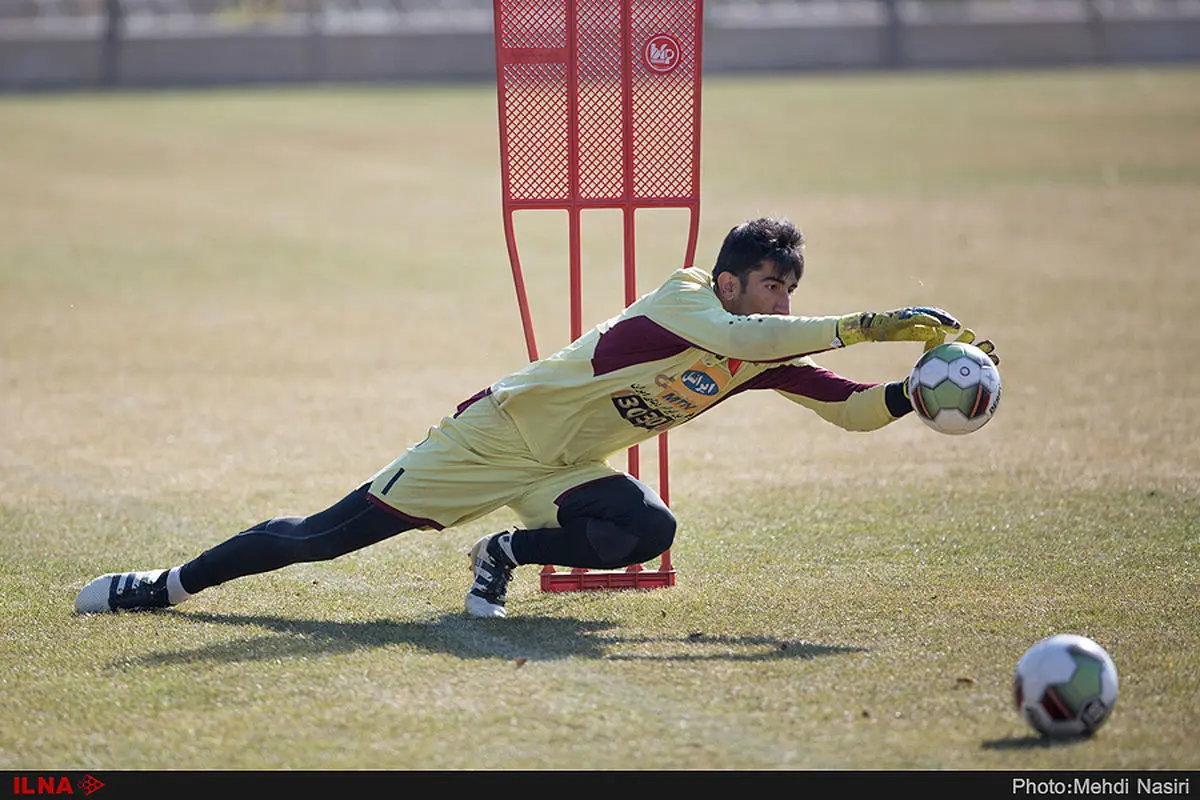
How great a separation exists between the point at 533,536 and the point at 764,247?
155cm

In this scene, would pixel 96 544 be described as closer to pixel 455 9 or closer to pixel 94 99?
pixel 94 99

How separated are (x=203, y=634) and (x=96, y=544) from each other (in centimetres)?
196

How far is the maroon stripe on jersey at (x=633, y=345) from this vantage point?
621 centimetres

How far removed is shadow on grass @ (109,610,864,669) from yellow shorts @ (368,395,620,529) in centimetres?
45

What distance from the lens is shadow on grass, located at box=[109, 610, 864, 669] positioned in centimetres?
589

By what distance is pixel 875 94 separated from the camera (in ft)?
112

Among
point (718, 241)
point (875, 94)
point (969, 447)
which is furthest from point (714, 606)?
point (875, 94)

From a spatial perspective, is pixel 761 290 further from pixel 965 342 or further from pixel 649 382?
pixel 965 342

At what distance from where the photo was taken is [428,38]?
129ft

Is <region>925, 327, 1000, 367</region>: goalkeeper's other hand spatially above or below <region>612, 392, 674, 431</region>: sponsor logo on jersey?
above
